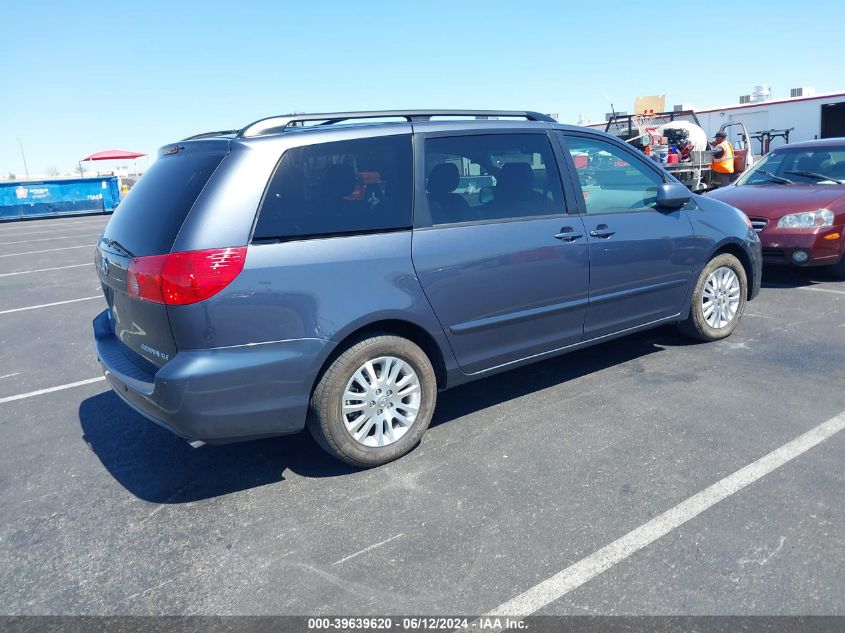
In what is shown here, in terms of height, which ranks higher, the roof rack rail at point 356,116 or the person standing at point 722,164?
the roof rack rail at point 356,116

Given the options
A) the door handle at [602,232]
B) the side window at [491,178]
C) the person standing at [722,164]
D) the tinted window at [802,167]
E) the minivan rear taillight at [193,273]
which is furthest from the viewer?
the person standing at [722,164]

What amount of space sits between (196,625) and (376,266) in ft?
5.97

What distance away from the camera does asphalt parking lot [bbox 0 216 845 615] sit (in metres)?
2.61

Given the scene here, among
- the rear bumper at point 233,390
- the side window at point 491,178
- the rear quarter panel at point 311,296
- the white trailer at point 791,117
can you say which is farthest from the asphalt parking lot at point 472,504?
the white trailer at point 791,117

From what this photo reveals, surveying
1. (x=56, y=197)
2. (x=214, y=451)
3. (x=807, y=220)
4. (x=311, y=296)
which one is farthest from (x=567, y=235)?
(x=56, y=197)

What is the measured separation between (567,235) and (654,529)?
1961 mm

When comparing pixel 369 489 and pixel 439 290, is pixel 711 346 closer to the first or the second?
pixel 439 290

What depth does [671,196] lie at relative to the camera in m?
4.78

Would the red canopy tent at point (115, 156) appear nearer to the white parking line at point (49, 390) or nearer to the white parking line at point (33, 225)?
the white parking line at point (33, 225)

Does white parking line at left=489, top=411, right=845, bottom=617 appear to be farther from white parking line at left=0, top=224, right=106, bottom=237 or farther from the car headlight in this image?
white parking line at left=0, top=224, right=106, bottom=237

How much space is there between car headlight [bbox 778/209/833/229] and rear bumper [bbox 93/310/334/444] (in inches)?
Result: 233

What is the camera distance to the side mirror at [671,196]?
4781 mm

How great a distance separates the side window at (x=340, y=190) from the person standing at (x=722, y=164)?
1416 centimetres

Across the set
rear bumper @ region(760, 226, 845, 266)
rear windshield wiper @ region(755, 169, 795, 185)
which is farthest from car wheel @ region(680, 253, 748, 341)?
rear windshield wiper @ region(755, 169, 795, 185)
